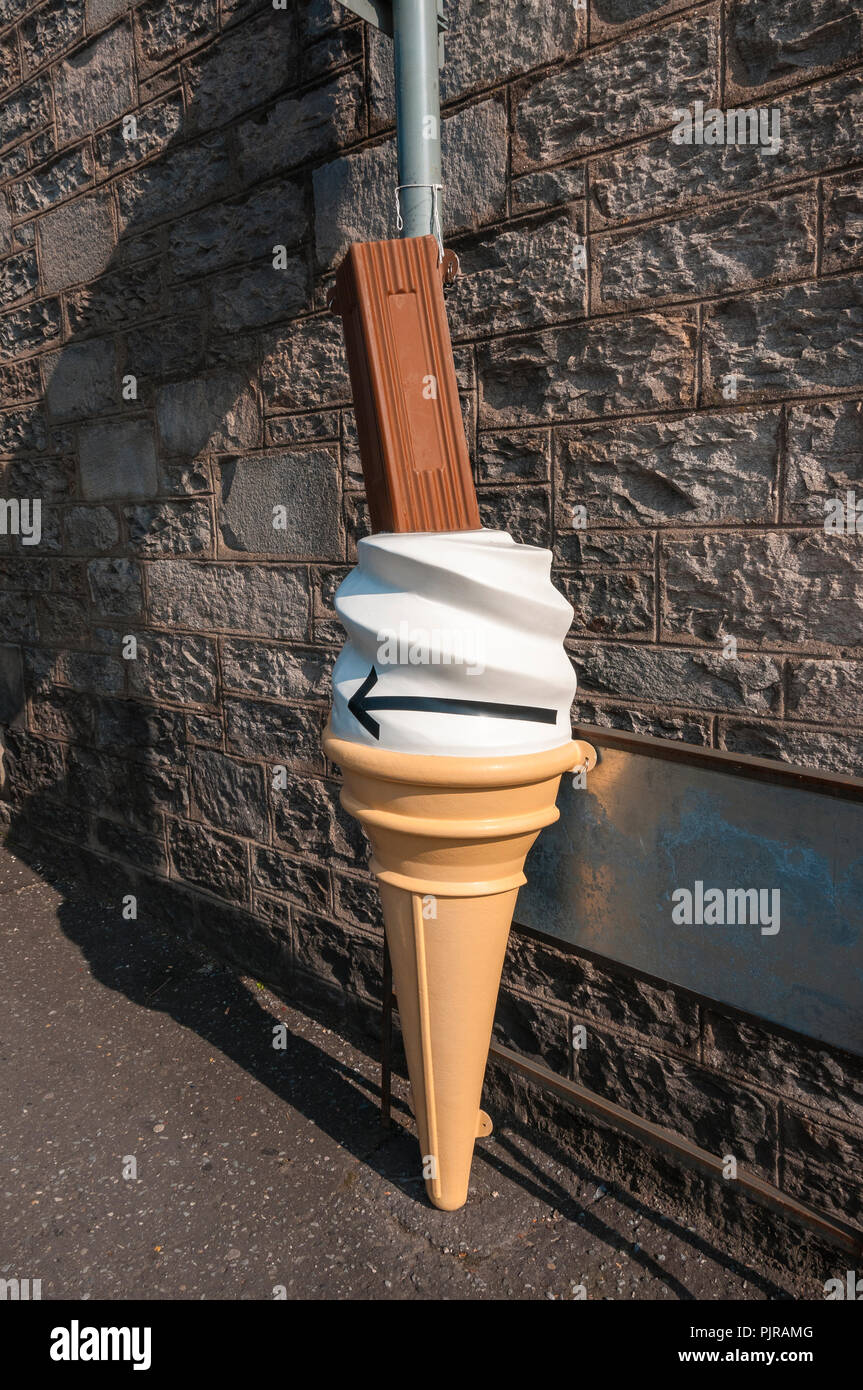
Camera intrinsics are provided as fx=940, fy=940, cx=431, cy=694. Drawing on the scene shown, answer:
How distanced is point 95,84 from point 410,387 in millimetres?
2909

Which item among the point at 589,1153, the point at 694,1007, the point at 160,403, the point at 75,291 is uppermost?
the point at 75,291

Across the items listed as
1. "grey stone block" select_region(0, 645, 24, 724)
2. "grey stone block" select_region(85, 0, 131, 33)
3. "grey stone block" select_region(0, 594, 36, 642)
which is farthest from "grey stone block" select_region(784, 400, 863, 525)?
"grey stone block" select_region(0, 645, 24, 724)

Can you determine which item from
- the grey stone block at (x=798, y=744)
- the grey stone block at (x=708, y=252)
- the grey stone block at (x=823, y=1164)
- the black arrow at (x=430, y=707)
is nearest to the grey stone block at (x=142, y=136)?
the grey stone block at (x=708, y=252)

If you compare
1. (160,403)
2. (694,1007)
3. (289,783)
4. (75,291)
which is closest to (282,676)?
(289,783)

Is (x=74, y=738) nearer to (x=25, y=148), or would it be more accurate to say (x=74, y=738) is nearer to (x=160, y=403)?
(x=160, y=403)

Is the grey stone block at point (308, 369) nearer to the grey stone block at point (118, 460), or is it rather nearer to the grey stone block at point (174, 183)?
the grey stone block at point (174, 183)

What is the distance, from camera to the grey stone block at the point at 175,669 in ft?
12.5

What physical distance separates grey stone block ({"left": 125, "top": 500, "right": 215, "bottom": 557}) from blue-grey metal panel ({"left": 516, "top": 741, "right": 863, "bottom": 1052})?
1942 mm

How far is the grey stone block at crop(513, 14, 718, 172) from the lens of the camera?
2.17 metres

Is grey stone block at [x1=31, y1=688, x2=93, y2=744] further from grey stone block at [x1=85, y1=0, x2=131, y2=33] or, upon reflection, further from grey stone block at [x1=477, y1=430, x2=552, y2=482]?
grey stone block at [x1=85, y1=0, x2=131, y2=33]

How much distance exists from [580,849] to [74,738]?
3.02 m

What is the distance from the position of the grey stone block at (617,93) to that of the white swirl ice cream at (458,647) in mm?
1109

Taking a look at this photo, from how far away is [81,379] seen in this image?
13.9ft

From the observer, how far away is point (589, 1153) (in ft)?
8.95
